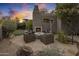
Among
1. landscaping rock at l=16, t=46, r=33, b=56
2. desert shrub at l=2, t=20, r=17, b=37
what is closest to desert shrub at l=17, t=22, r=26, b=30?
desert shrub at l=2, t=20, r=17, b=37

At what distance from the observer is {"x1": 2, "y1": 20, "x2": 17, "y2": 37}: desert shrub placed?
2.97 ft

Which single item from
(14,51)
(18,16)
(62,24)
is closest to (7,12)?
Answer: (18,16)

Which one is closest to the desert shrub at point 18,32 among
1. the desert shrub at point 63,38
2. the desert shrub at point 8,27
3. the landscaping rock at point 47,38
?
the desert shrub at point 8,27

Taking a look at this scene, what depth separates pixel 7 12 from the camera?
0.91m

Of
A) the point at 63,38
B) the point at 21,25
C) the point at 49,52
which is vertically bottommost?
the point at 49,52

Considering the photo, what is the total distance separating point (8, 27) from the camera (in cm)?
90

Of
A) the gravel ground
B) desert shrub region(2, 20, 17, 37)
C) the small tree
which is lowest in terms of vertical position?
the gravel ground

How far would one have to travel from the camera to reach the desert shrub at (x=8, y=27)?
904 millimetres

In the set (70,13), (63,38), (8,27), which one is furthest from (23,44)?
(70,13)

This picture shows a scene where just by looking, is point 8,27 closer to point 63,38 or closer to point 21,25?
point 21,25

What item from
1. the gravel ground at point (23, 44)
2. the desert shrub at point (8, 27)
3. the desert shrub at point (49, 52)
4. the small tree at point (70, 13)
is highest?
the small tree at point (70, 13)

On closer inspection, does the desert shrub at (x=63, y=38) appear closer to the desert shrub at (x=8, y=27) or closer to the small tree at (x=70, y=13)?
the small tree at (x=70, y=13)

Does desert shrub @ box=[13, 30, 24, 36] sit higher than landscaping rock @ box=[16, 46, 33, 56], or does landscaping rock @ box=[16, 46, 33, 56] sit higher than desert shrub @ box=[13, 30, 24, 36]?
desert shrub @ box=[13, 30, 24, 36]

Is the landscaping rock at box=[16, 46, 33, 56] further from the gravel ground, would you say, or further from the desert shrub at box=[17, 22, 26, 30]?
the desert shrub at box=[17, 22, 26, 30]
